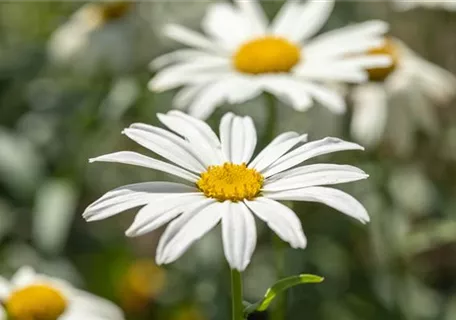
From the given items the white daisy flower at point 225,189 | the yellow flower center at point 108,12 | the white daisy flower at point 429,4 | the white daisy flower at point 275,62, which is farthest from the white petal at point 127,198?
the yellow flower center at point 108,12

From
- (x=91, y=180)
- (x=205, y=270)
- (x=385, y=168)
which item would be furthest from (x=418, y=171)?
(x=91, y=180)

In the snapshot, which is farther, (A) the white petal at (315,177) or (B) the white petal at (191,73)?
(B) the white petal at (191,73)

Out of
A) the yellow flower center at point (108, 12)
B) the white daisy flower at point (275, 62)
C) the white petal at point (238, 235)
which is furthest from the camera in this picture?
the yellow flower center at point (108, 12)

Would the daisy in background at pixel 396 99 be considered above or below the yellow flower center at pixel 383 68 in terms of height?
below

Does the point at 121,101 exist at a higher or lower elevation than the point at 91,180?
higher

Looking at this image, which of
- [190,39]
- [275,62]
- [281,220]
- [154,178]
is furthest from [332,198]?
[154,178]

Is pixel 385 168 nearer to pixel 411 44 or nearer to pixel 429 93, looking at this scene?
pixel 429 93

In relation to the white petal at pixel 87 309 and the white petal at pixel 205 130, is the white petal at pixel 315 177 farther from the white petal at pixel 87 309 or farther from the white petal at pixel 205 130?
the white petal at pixel 87 309
